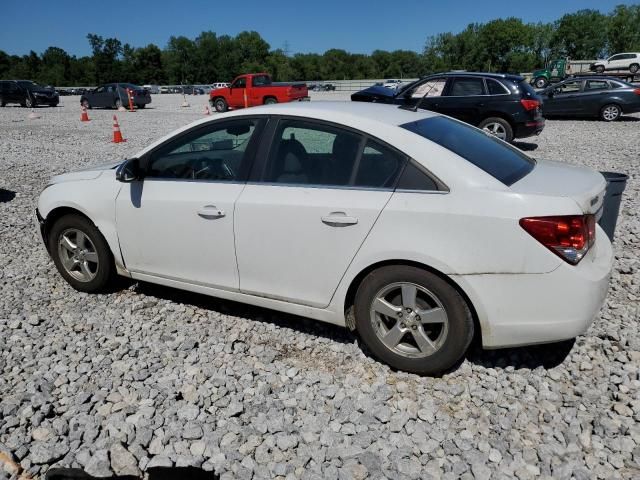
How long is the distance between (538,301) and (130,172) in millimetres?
2879

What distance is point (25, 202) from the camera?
7.74 metres

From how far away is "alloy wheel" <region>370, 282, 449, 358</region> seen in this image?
9.66ft

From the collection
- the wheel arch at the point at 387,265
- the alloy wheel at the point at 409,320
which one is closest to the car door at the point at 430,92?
the wheel arch at the point at 387,265

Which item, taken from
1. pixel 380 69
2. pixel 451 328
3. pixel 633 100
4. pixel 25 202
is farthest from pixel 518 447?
pixel 380 69

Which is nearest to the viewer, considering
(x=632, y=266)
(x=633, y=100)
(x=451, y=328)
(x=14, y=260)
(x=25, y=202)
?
(x=451, y=328)

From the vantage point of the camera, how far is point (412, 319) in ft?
9.86

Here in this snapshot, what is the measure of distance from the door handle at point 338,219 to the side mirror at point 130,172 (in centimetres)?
159

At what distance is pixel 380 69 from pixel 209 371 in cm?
12683

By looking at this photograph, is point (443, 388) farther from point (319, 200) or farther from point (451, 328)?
point (319, 200)

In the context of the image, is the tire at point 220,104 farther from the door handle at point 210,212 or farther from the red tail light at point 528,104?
the door handle at point 210,212

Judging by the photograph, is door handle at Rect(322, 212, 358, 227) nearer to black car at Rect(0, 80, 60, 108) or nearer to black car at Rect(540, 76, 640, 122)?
black car at Rect(540, 76, 640, 122)

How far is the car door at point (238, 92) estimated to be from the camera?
984 inches

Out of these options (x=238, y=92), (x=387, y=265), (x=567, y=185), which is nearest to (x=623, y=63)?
(x=238, y=92)

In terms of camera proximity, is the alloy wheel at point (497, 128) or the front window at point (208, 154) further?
the alloy wheel at point (497, 128)
